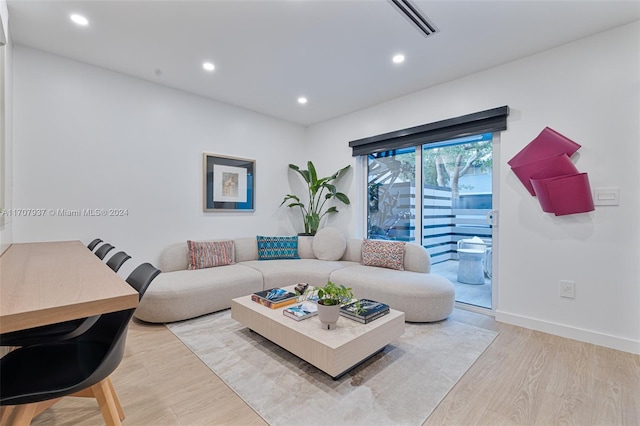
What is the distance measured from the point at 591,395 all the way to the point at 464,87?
2951 mm

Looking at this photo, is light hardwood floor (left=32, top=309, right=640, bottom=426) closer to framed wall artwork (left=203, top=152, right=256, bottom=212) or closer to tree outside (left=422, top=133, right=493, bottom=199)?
tree outside (left=422, top=133, right=493, bottom=199)

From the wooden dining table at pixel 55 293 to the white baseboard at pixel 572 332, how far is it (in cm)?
329

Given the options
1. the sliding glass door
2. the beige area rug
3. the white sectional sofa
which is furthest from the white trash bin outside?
Result: the beige area rug

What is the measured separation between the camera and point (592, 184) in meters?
2.45

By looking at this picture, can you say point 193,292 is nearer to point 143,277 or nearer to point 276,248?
point 276,248

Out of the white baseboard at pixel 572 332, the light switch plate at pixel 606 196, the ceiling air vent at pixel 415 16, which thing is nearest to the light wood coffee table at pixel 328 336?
the white baseboard at pixel 572 332

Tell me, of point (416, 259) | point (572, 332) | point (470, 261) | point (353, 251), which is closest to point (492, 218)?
point (470, 261)

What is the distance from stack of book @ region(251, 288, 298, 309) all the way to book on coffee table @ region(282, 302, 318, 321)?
0.41 ft

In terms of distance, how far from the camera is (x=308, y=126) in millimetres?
5094

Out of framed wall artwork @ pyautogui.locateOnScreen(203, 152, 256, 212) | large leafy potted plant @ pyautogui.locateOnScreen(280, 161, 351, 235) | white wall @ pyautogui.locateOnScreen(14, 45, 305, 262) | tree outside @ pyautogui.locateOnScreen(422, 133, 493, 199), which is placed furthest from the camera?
large leafy potted plant @ pyautogui.locateOnScreen(280, 161, 351, 235)

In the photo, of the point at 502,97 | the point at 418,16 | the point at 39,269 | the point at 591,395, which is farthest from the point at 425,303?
the point at 39,269

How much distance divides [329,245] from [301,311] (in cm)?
192

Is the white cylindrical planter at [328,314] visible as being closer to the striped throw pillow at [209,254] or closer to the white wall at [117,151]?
the striped throw pillow at [209,254]

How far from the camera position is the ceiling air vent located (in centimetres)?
206
